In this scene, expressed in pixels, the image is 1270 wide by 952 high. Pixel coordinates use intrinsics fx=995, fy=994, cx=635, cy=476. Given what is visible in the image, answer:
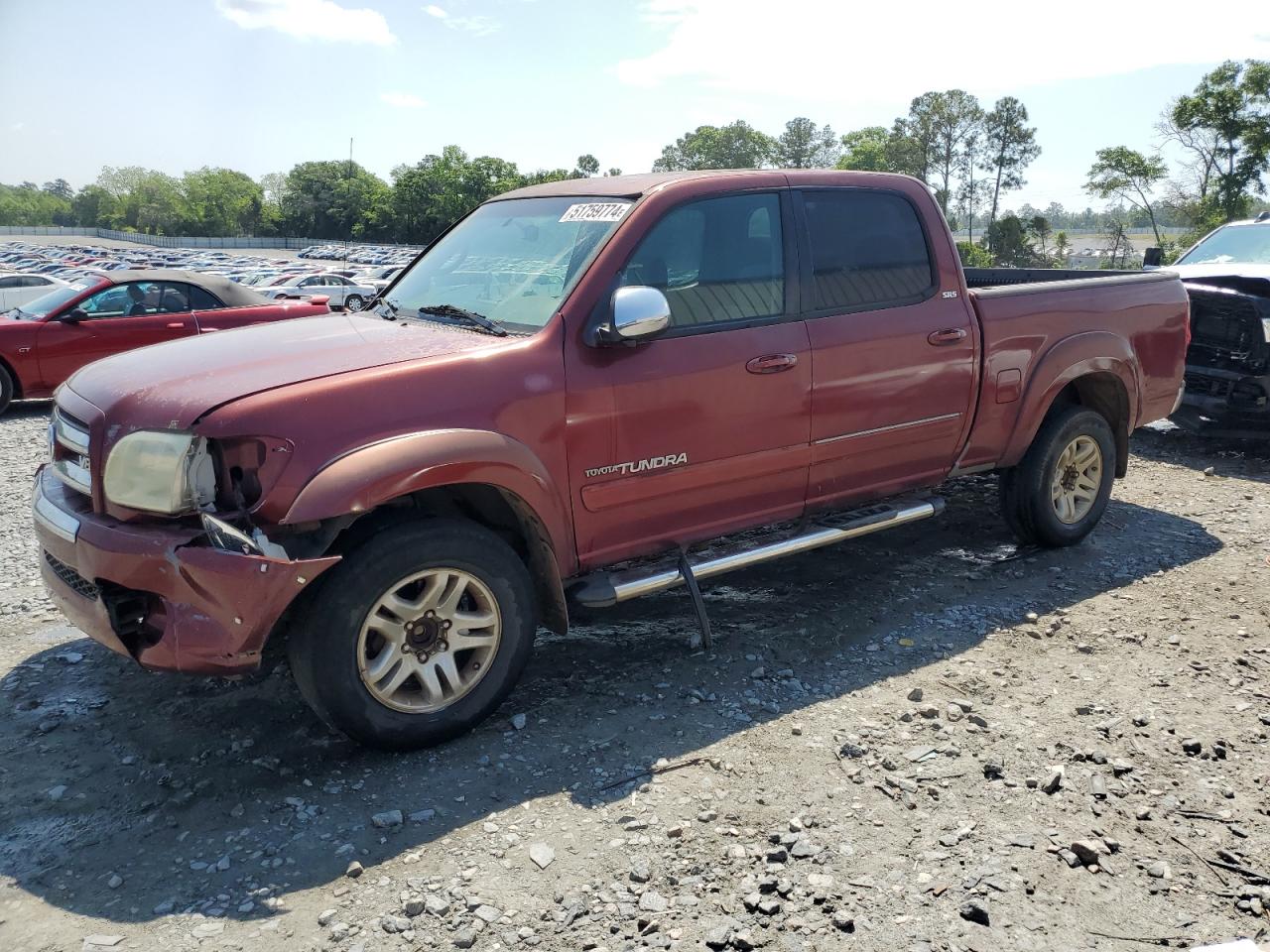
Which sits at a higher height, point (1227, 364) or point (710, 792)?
point (1227, 364)

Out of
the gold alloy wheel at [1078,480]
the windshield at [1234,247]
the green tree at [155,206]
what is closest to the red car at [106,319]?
the gold alloy wheel at [1078,480]

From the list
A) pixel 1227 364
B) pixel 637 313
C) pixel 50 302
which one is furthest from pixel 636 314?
pixel 50 302

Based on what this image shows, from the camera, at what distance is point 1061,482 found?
5.66 meters

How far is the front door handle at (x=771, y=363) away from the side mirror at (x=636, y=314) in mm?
567

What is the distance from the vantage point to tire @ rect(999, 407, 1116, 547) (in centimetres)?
548

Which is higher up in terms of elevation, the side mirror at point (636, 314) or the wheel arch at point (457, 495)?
the side mirror at point (636, 314)

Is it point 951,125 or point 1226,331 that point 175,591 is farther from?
point 951,125

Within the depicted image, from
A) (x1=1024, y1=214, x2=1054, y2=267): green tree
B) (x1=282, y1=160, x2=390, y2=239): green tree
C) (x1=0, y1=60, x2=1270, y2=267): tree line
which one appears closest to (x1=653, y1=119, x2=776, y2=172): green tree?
(x1=0, y1=60, x2=1270, y2=267): tree line

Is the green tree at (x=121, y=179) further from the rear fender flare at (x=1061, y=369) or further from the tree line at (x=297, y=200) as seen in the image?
the rear fender flare at (x=1061, y=369)

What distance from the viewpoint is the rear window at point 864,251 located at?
4535 mm

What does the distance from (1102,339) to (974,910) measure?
3.75 m

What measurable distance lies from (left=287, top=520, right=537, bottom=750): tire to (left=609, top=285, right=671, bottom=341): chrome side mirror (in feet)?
2.97

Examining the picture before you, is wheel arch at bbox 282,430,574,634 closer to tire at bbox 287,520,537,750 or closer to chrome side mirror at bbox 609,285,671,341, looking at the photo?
tire at bbox 287,520,537,750

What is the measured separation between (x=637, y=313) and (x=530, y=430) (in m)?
0.58
